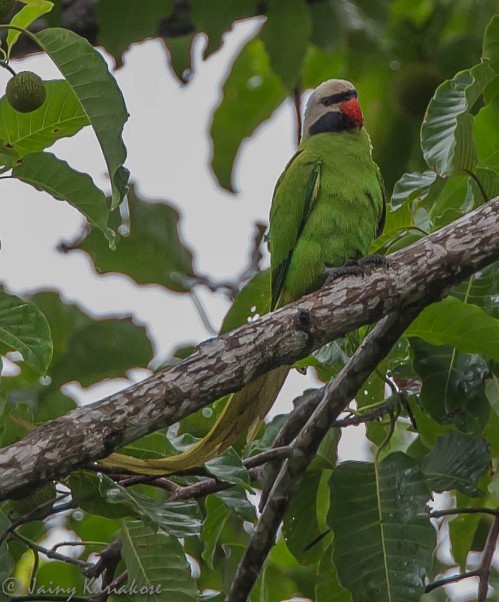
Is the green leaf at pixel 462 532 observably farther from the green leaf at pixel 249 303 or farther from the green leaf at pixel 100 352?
the green leaf at pixel 100 352

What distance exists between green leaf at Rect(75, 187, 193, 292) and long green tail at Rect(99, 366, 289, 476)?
101cm

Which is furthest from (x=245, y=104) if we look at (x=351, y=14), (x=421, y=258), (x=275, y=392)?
(x=421, y=258)

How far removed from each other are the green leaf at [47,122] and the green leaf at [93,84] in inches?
13.7

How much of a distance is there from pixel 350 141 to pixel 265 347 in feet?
5.09

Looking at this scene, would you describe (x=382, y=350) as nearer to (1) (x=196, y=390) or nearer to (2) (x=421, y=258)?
(2) (x=421, y=258)

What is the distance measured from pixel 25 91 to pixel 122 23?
182cm

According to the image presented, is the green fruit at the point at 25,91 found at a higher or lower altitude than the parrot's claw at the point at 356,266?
higher

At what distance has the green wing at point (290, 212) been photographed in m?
3.35

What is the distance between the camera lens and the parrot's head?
3.71 meters

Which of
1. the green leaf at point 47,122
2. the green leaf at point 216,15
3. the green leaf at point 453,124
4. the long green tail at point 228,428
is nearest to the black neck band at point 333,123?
the green leaf at point 216,15

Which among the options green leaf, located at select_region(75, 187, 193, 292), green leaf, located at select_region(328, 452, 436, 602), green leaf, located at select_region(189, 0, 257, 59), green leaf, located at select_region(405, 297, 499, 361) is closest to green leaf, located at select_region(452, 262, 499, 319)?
green leaf, located at select_region(405, 297, 499, 361)

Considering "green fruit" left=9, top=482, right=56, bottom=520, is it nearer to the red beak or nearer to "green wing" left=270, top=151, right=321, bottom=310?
"green wing" left=270, top=151, right=321, bottom=310

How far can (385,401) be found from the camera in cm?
294

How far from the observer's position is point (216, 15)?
415cm
